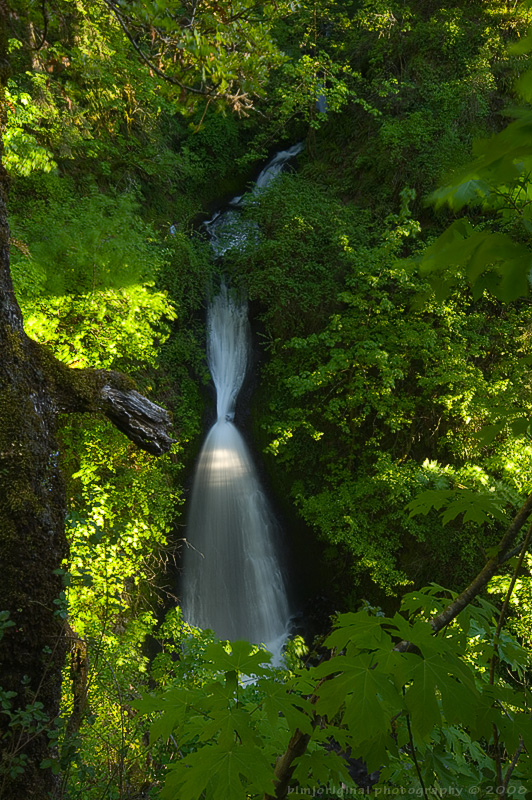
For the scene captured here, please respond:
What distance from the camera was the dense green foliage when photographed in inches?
40.5

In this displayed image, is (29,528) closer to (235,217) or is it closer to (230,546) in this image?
(230,546)

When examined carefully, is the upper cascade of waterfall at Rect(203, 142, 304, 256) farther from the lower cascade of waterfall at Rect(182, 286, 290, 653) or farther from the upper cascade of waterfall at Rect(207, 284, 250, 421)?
the lower cascade of waterfall at Rect(182, 286, 290, 653)

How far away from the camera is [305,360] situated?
839 cm

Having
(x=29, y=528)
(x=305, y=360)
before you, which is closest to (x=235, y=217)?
(x=305, y=360)

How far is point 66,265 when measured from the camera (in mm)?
5277

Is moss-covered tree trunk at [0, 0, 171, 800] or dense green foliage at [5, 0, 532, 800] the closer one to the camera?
dense green foliage at [5, 0, 532, 800]

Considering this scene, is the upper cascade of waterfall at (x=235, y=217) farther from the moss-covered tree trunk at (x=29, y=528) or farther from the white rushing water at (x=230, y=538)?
the moss-covered tree trunk at (x=29, y=528)

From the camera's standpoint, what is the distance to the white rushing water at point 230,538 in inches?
307

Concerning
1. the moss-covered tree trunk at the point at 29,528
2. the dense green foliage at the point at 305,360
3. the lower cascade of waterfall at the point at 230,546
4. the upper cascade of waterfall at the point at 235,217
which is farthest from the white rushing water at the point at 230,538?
the moss-covered tree trunk at the point at 29,528

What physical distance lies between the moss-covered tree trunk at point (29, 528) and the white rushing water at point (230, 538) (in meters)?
4.58

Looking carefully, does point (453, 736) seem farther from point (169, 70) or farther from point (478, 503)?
point (169, 70)

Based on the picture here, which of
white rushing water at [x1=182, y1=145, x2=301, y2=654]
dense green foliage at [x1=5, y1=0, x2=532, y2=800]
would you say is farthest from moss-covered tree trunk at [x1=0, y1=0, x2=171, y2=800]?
white rushing water at [x1=182, y1=145, x2=301, y2=654]

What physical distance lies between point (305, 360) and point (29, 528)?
6.35m

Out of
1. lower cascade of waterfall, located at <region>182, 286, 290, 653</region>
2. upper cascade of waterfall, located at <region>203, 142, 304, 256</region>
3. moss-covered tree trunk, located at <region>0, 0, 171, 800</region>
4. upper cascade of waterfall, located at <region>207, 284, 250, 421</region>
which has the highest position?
upper cascade of waterfall, located at <region>203, 142, 304, 256</region>
